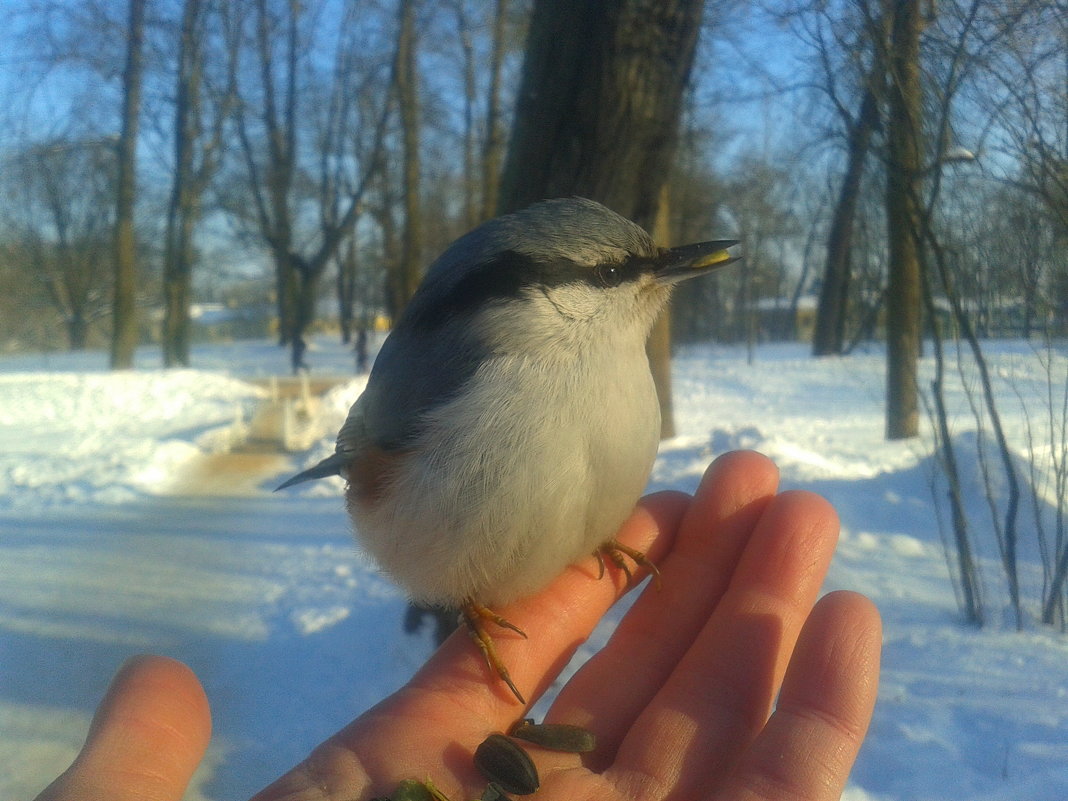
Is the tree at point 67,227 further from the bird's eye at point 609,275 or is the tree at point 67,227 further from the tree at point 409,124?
the bird's eye at point 609,275

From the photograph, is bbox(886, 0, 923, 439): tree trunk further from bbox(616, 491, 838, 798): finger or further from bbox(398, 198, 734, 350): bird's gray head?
bbox(616, 491, 838, 798): finger

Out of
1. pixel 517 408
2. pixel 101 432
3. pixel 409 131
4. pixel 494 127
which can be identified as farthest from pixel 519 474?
pixel 494 127

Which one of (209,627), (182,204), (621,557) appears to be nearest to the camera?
(621,557)

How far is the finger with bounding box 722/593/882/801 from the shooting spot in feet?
5.16

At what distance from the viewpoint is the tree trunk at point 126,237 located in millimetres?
10336

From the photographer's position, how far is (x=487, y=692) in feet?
6.27

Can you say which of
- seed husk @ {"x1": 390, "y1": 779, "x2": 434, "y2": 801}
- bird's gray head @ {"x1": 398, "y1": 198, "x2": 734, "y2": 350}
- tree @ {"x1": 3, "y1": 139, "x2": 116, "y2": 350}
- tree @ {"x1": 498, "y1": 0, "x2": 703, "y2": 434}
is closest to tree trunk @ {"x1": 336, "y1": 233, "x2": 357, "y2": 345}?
tree @ {"x1": 3, "y1": 139, "x2": 116, "y2": 350}

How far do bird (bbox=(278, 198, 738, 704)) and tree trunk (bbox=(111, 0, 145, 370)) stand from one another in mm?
9333

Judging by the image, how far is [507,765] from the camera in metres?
1.69

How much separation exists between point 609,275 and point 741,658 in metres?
1.04

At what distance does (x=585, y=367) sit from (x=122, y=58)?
881cm

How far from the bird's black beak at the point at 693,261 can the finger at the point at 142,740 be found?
1.46 meters

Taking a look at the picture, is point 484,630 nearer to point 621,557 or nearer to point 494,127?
point 621,557

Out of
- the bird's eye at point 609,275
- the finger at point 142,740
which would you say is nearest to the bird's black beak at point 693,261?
the bird's eye at point 609,275
